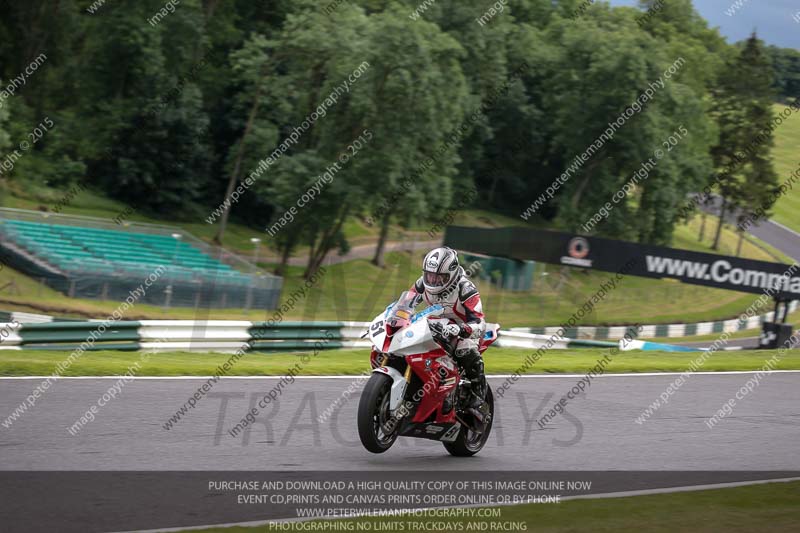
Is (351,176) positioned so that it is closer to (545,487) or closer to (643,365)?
(643,365)

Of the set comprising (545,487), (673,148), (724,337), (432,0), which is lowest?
(724,337)

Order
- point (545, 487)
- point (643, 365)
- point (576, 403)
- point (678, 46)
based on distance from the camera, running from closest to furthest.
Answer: point (545, 487)
point (576, 403)
point (643, 365)
point (678, 46)

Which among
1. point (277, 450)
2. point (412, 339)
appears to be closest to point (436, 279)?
point (412, 339)

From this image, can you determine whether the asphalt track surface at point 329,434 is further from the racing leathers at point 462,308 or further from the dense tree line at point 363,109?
the dense tree line at point 363,109

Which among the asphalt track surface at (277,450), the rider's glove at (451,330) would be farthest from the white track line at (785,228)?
the rider's glove at (451,330)

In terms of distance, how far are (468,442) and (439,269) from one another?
200 centimetres

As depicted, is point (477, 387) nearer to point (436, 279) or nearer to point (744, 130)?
point (436, 279)

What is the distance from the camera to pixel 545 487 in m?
8.97

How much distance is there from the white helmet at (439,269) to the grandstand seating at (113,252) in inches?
725

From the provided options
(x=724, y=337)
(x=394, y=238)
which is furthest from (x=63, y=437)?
(x=394, y=238)

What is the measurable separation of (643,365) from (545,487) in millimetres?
11107

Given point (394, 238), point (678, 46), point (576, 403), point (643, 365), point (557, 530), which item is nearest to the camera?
point (557, 530)

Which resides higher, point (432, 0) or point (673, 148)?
point (432, 0)

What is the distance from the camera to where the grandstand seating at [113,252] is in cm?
2692
